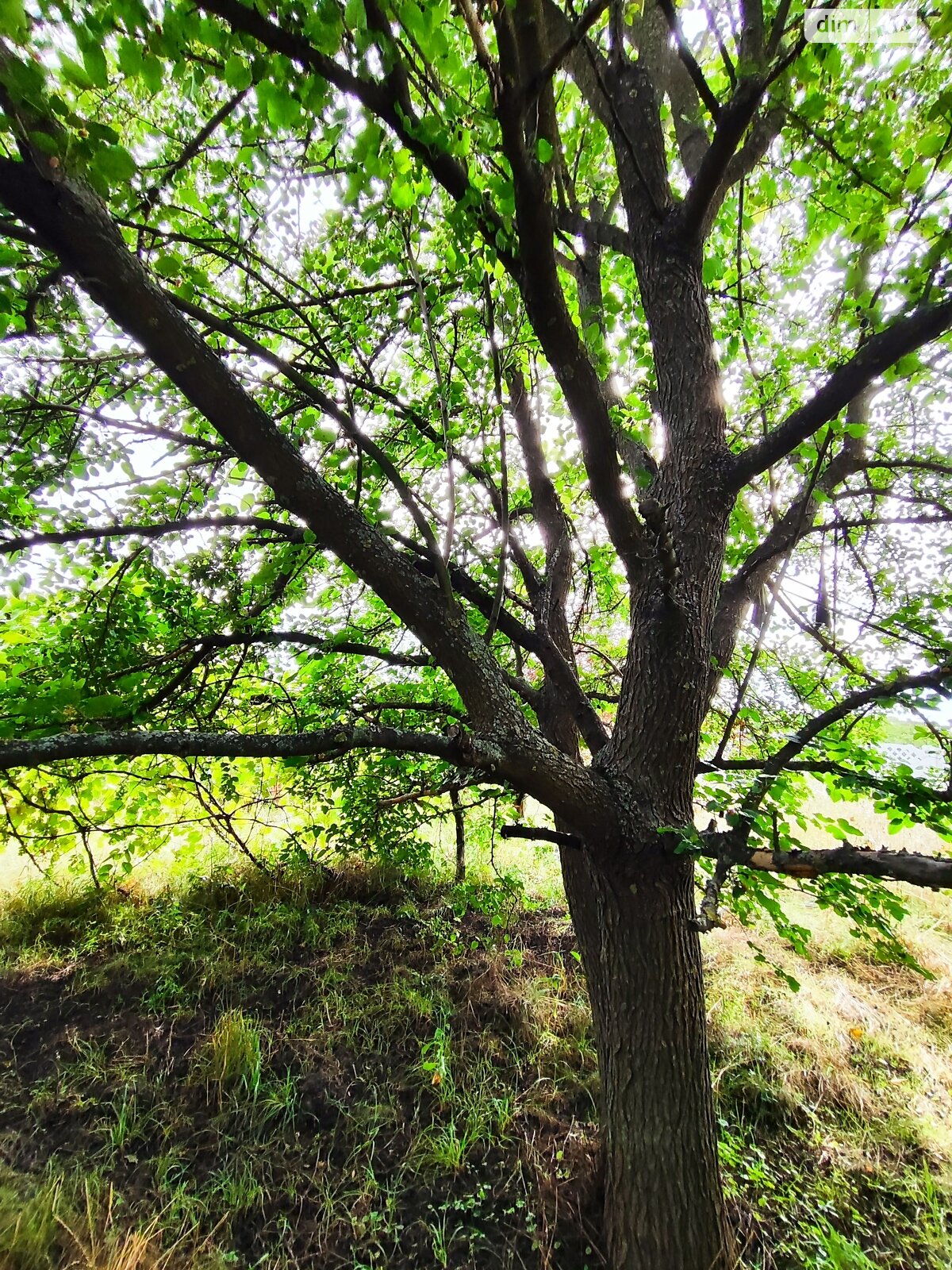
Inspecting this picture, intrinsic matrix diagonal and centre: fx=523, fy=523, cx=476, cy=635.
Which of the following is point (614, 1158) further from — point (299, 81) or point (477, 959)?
point (299, 81)

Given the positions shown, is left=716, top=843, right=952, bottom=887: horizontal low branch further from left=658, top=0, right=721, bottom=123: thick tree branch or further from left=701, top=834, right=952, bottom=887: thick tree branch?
left=658, top=0, right=721, bottom=123: thick tree branch

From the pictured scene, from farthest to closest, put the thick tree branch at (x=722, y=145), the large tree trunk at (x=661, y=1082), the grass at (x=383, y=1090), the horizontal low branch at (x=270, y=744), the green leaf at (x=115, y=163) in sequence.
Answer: the grass at (x=383, y=1090) < the large tree trunk at (x=661, y=1082) < the horizontal low branch at (x=270, y=744) < the thick tree branch at (x=722, y=145) < the green leaf at (x=115, y=163)

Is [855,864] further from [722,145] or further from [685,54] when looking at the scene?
[685,54]

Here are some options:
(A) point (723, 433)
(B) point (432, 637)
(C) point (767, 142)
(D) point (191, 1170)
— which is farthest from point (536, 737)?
(D) point (191, 1170)

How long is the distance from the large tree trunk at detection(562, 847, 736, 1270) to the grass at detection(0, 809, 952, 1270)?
501mm

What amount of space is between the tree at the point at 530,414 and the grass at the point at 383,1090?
0.81 meters

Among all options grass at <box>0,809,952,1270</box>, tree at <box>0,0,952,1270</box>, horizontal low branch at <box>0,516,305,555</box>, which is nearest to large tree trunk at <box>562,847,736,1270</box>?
tree at <box>0,0,952,1270</box>

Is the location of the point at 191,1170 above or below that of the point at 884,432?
below

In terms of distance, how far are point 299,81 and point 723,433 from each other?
169 cm

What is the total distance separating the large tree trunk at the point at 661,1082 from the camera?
1.83 metres

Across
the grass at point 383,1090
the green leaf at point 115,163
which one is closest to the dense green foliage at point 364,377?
the green leaf at point 115,163

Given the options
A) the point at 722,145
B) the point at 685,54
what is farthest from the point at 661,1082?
the point at 685,54

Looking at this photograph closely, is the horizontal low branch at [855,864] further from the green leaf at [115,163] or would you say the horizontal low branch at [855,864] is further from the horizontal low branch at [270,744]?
the green leaf at [115,163]

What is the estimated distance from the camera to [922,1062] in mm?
3139
